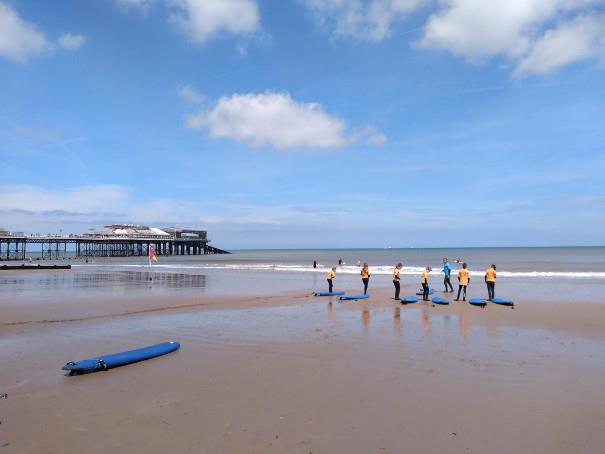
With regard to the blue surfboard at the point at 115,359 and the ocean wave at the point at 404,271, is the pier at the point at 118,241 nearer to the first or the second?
the ocean wave at the point at 404,271

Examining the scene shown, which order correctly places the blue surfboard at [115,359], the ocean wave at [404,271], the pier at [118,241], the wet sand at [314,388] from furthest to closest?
the pier at [118,241] < the ocean wave at [404,271] < the blue surfboard at [115,359] < the wet sand at [314,388]

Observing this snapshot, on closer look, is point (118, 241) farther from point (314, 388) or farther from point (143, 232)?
point (314, 388)

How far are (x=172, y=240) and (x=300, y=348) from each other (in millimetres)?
91154

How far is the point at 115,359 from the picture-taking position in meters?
7.95

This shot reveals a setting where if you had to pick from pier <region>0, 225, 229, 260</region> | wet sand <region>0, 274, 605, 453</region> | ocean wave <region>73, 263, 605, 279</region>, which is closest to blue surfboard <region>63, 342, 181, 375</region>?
wet sand <region>0, 274, 605, 453</region>

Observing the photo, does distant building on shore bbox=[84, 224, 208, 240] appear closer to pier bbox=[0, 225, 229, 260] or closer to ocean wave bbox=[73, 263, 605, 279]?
pier bbox=[0, 225, 229, 260]

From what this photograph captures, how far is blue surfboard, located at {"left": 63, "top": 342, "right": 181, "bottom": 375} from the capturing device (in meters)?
7.39

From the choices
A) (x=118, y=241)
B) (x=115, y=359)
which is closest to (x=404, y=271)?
(x=115, y=359)

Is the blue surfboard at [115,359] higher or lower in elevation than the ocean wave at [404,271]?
lower

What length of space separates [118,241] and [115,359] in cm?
8781

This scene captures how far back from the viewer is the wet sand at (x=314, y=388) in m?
4.91

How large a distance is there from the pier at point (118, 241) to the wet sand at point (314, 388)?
70.9 m

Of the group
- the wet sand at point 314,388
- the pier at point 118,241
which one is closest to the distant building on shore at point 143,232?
the pier at point 118,241

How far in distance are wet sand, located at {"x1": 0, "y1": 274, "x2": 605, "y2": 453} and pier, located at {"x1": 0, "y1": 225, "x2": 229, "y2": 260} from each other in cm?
7094
